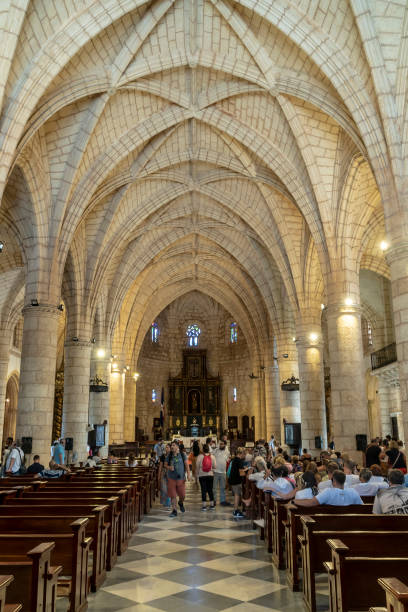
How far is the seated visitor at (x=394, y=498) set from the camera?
5.30 m

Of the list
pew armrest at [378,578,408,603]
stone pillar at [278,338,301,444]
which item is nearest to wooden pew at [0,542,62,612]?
pew armrest at [378,578,408,603]

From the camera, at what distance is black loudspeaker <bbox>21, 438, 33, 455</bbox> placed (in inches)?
531

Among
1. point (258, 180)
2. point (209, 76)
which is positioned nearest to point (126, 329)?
point (258, 180)

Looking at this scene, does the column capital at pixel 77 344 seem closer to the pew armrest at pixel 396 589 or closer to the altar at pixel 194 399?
the pew armrest at pixel 396 589

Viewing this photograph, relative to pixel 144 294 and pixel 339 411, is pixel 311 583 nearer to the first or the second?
pixel 339 411

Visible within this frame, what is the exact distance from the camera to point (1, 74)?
31.8 feet

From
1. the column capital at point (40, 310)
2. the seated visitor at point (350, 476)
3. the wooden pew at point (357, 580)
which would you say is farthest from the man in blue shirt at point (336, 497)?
the column capital at point (40, 310)

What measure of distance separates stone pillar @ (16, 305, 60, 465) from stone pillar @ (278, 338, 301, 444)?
433 inches

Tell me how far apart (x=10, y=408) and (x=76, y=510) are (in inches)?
1016

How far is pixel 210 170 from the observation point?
65.0ft

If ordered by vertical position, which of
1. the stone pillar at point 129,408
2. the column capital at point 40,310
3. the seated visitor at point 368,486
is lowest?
the seated visitor at point 368,486

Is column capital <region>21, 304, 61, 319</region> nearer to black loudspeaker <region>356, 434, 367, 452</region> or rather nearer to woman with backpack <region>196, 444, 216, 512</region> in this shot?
woman with backpack <region>196, 444, 216, 512</region>

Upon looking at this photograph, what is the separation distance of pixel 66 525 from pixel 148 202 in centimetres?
1642

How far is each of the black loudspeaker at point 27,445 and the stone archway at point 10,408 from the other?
1539 cm
